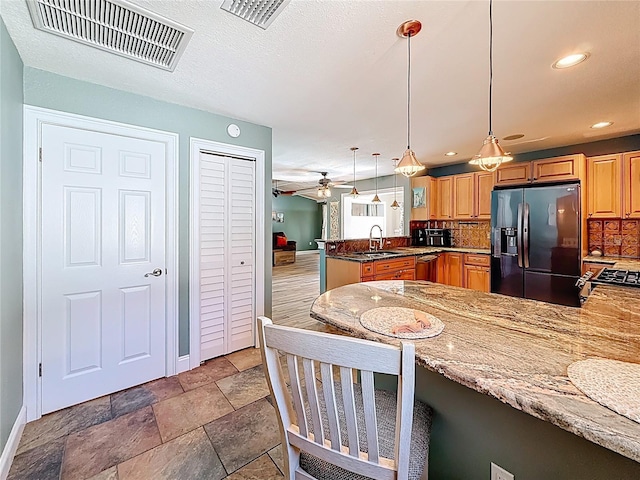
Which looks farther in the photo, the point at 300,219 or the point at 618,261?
the point at 300,219

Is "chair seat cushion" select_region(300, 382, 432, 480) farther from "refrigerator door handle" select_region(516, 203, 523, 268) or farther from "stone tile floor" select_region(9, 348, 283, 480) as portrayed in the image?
"refrigerator door handle" select_region(516, 203, 523, 268)

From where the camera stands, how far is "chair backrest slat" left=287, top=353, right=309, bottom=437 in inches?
32.9

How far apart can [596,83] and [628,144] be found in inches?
82.1

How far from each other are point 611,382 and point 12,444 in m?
2.79

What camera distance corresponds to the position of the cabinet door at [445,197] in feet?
16.7

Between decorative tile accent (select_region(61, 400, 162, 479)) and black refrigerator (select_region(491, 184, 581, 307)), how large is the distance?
14.2 ft

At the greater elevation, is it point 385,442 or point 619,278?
point 619,278

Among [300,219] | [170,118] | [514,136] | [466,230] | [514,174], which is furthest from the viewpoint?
[300,219]

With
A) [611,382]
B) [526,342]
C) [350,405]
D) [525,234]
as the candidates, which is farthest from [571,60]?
[350,405]

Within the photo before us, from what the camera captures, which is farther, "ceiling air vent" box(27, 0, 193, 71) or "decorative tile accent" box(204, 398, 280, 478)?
"decorative tile accent" box(204, 398, 280, 478)

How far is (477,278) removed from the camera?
4.45 m

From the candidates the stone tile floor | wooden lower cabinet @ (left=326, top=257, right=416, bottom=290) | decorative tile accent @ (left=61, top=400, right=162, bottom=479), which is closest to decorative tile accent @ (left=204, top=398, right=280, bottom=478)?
the stone tile floor

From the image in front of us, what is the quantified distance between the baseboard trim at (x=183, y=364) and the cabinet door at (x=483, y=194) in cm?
454

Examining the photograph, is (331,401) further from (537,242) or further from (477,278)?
(477,278)
